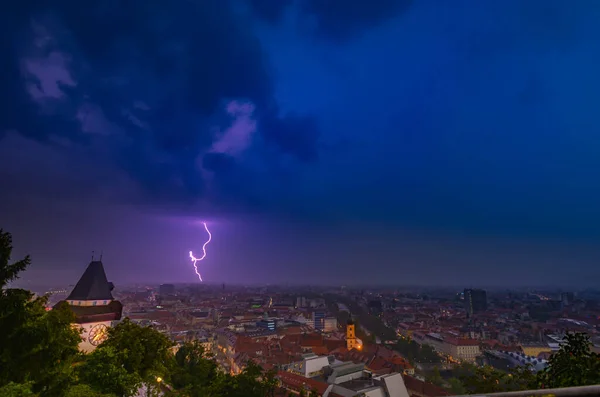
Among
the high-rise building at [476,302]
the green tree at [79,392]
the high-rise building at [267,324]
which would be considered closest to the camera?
the green tree at [79,392]

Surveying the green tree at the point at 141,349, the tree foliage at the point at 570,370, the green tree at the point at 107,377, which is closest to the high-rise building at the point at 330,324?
the green tree at the point at 141,349

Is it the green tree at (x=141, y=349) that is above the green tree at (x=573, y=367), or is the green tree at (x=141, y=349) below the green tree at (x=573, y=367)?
below

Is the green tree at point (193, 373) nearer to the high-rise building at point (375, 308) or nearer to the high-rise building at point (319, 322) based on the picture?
the high-rise building at point (319, 322)

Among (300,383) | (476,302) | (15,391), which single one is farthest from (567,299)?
(15,391)

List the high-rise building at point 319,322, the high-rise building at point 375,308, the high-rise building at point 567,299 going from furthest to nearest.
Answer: the high-rise building at point 567,299 → the high-rise building at point 375,308 → the high-rise building at point 319,322

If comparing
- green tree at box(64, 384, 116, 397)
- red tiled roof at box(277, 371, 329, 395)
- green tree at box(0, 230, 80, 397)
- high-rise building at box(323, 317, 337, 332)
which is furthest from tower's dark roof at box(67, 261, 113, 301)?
high-rise building at box(323, 317, 337, 332)

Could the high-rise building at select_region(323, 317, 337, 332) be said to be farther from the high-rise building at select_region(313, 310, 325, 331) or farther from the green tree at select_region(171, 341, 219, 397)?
the green tree at select_region(171, 341, 219, 397)

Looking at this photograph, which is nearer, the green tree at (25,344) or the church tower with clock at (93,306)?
the green tree at (25,344)

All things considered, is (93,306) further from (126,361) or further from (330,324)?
(330,324)
